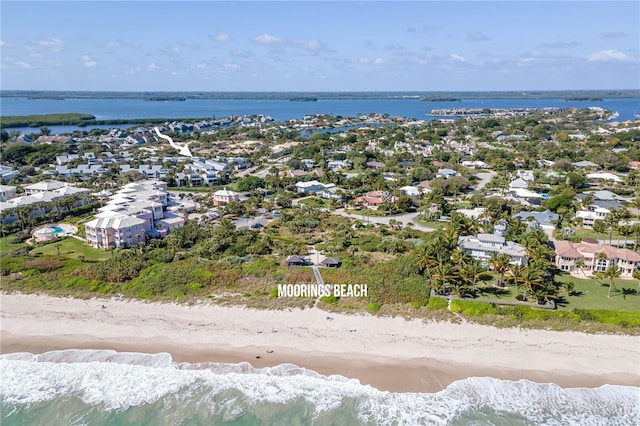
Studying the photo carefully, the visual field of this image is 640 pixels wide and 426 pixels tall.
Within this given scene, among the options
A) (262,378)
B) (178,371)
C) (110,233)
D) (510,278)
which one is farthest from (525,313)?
(110,233)

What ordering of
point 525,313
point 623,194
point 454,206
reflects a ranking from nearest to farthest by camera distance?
1. point 525,313
2. point 454,206
3. point 623,194

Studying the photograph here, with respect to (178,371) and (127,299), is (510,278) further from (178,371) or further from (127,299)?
(127,299)

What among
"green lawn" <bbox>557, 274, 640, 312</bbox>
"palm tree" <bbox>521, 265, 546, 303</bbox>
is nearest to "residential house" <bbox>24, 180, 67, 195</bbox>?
"palm tree" <bbox>521, 265, 546, 303</bbox>

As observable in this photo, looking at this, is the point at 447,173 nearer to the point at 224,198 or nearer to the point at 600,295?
the point at 224,198

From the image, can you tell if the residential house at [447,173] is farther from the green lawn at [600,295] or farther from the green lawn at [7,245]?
the green lawn at [7,245]

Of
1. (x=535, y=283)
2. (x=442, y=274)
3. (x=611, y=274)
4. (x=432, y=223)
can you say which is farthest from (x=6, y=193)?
(x=611, y=274)

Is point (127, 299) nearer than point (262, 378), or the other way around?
point (262, 378)

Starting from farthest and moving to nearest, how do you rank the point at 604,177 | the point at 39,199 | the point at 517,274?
the point at 604,177
the point at 39,199
the point at 517,274
